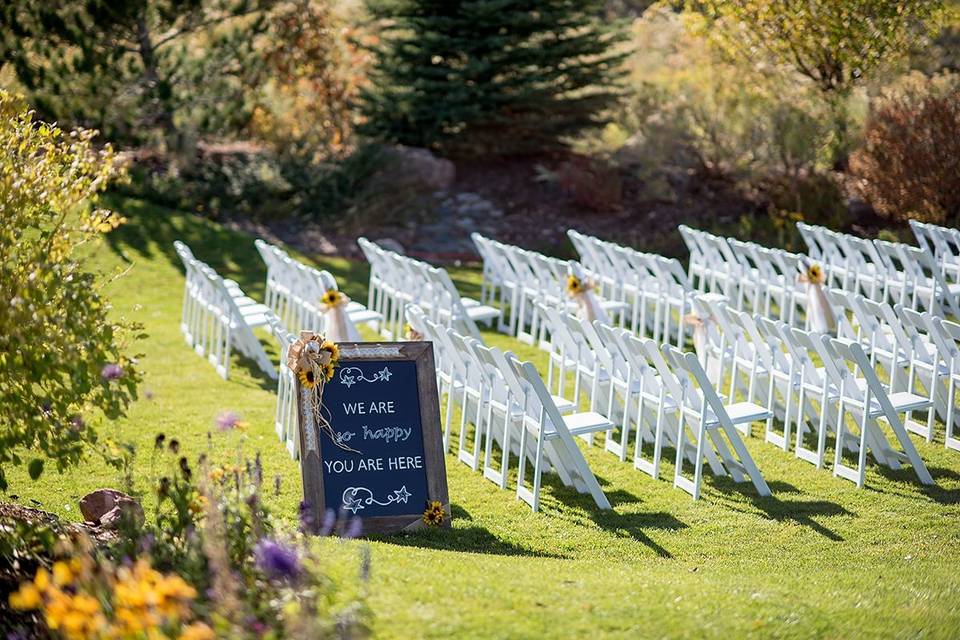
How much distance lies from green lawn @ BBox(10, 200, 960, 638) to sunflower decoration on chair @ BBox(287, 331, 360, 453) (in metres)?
0.63

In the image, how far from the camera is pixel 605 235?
1934cm

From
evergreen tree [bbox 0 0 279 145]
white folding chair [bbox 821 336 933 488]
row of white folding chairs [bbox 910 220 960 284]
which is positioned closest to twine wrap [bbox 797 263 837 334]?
row of white folding chairs [bbox 910 220 960 284]

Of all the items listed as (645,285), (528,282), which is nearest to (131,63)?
(528,282)

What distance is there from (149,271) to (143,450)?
321 inches

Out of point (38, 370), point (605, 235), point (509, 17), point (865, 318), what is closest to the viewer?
point (38, 370)

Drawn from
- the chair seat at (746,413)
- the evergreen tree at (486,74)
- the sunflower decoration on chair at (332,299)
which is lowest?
the chair seat at (746,413)

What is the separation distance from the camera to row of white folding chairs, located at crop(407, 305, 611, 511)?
7.39m

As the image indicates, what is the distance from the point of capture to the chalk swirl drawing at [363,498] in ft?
23.0

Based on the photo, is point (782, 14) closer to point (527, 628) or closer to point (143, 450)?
point (143, 450)

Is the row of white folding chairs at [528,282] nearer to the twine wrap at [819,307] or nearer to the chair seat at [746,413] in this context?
the twine wrap at [819,307]

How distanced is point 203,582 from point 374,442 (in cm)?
244

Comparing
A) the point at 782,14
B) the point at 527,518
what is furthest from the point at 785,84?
the point at 527,518

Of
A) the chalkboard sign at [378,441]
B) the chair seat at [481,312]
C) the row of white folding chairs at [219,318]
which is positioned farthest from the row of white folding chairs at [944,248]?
the chalkboard sign at [378,441]

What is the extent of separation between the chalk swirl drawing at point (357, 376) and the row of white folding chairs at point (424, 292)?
4095mm
